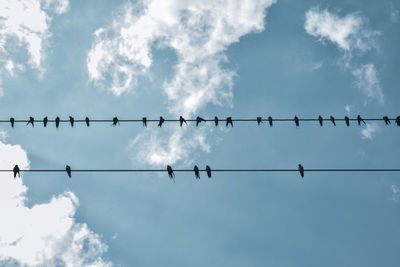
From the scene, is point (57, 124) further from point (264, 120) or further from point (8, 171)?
point (264, 120)

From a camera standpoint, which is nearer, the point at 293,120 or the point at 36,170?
the point at 36,170

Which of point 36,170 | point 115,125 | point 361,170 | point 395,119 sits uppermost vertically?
point 115,125

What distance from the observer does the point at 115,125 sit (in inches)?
609

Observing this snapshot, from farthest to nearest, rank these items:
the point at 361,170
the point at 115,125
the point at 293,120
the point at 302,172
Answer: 1. the point at 115,125
2. the point at 293,120
3. the point at 302,172
4. the point at 361,170

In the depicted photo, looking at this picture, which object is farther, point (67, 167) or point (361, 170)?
point (67, 167)

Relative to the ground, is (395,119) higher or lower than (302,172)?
higher

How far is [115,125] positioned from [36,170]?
482cm

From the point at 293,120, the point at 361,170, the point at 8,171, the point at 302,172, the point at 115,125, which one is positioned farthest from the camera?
the point at 115,125

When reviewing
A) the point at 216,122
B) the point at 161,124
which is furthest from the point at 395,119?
the point at 161,124

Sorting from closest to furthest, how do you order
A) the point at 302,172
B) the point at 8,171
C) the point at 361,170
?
the point at 361,170, the point at 8,171, the point at 302,172

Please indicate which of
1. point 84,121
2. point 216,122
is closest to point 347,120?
point 216,122

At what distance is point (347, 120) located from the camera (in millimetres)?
14945

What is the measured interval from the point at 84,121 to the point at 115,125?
1333mm

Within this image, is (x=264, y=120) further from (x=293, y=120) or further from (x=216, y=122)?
(x=216, y=122)
